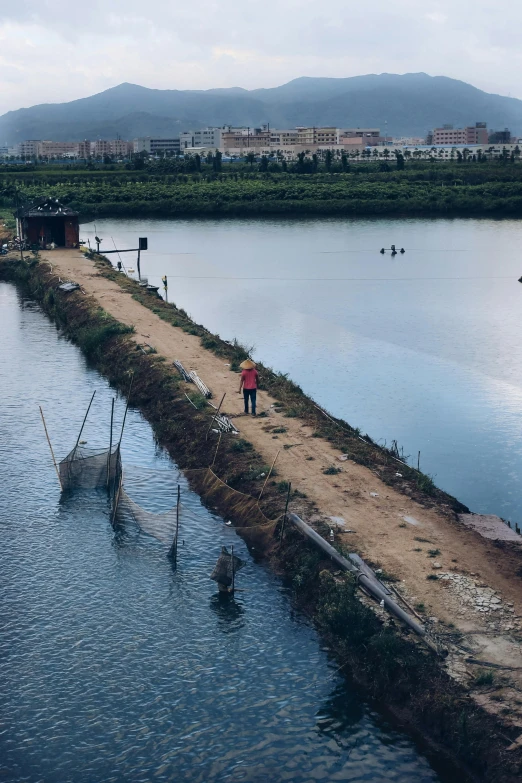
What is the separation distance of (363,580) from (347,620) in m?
0.93

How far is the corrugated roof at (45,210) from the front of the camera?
205ft

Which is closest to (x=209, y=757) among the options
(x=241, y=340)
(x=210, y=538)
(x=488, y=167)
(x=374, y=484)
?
(x=210, y=538)

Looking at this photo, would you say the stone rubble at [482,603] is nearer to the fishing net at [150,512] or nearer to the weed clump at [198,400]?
the fishing net at [150,512]

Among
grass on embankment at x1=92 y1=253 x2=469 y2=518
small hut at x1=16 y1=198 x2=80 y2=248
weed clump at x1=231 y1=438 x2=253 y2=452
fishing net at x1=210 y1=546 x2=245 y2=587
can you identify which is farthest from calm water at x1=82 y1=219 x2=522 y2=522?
fishing net at x1=210 y1=546 x2=245 y2=587

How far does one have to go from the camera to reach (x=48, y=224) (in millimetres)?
65062

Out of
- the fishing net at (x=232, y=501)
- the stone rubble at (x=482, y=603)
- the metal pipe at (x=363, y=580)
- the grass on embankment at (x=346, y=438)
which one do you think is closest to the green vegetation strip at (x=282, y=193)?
the grass on embankment at (x=346, y=438)

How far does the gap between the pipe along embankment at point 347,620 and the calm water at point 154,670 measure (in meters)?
0.39

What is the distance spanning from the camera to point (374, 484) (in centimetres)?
2230

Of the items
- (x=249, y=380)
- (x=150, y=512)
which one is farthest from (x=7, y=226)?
(x=150, y=512)

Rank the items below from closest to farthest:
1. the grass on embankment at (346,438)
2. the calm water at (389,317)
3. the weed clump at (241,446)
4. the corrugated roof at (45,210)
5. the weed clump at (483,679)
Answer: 1. the weed clump at (483,679)
2. the grass on embankment at (346,438)
3. the weed clump at (241,446)
4. the calm water at (389,317)
5. the corrugated roof at (45,210)

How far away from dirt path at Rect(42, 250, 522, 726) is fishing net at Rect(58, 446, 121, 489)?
3.75 m

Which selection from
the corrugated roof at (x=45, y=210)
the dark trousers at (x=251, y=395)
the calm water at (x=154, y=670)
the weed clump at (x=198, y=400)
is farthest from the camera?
the corrugated roof at (x=45, y=210)

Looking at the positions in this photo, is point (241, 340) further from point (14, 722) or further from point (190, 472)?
point (14, 722)

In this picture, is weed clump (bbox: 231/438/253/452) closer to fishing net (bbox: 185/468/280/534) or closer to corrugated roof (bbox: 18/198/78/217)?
fishing net (bbox: 185/468/280/534)
